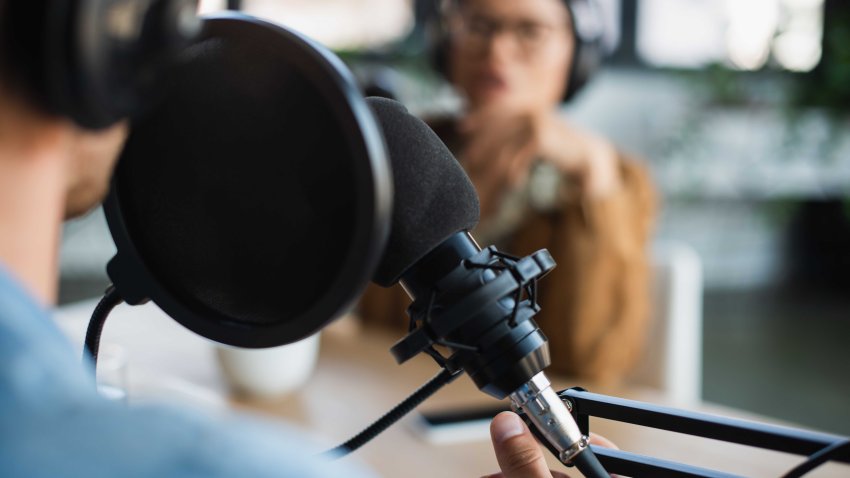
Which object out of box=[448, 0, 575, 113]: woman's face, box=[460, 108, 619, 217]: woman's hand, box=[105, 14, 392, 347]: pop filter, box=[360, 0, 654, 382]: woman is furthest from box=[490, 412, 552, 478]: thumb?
box=[448, 0, 575, 113]: woman's face

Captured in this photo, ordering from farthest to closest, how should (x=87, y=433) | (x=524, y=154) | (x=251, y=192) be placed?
(x=524, y=154) → (x=251, y=192) → (x=87, y=433)

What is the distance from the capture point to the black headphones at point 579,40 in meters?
1.45

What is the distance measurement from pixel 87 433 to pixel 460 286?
179 millimetres

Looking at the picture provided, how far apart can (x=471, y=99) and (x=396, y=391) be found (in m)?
0.72

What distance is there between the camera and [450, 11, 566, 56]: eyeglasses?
56.9 inches

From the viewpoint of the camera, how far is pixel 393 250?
0.37 m

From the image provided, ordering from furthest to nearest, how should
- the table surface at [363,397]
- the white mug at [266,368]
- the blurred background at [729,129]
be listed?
the blurred background at [729,129], the white mug at [266,368], the table surface at [363,397]

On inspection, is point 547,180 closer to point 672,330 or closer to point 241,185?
point 672,330

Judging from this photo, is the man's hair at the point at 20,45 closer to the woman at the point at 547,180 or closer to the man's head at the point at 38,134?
the man's head at the point at 38,134

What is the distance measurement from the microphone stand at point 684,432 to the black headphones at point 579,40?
3.74ft

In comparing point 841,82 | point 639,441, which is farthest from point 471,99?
point 841,82

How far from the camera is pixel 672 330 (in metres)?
1.29

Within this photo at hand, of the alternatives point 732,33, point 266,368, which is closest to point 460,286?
point 266,368

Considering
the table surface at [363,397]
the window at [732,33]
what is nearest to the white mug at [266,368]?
the table surface at [363,397]
